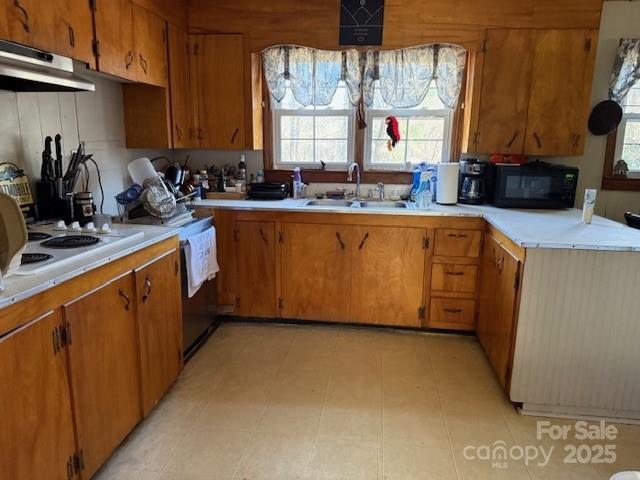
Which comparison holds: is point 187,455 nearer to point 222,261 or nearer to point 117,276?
point 117,276

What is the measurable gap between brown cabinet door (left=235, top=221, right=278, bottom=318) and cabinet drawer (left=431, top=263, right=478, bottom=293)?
3.74 ft

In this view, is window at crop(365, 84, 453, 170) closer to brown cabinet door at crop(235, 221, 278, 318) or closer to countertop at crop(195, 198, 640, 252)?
countertop at crop(195, 198, 640, 252)

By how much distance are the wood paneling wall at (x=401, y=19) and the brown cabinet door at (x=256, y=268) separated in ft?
4.43

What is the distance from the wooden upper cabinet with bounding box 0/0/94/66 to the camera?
1.73m

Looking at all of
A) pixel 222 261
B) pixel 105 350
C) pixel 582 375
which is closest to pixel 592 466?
pixel 582 375

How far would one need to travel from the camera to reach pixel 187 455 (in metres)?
1.94

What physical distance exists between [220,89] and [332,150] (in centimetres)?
99

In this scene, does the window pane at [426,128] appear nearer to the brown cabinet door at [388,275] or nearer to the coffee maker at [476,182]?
the coffee maker at [476,182]

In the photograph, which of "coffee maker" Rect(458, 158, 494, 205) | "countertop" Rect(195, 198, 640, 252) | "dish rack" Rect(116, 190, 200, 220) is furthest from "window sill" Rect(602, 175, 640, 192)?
"dish rack" Rect(116, 190, 200, 220)

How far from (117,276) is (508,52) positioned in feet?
9.42

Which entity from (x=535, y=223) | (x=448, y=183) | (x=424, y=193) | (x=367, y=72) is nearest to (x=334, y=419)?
(x=535, y=223)

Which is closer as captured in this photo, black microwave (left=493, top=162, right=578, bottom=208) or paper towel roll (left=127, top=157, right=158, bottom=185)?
paper towel roll (left=127, top=157, right=158, bottom=185)

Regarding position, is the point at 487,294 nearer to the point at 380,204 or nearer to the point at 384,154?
the point at 380,204

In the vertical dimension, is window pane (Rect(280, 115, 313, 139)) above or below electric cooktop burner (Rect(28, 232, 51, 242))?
above
